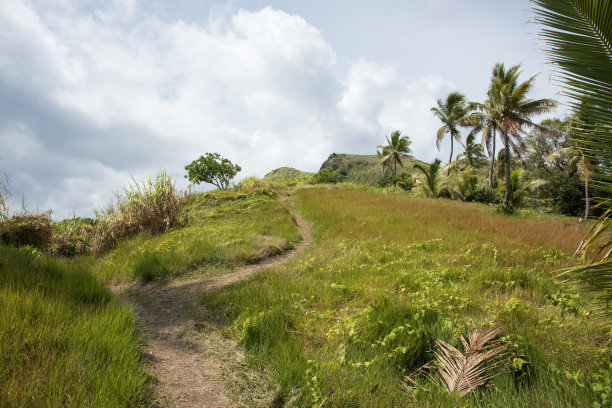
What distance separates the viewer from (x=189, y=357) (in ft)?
9.13

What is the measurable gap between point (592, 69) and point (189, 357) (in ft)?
13.9

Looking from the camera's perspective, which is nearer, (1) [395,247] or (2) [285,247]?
(1) [395,247]

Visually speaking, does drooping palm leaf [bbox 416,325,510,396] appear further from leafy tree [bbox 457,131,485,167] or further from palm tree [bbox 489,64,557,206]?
leafy tree [bbox 457,131,485,167]

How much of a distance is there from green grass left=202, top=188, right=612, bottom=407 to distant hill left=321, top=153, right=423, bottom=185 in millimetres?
87196

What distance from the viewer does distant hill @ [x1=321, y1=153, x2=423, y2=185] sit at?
95269mm

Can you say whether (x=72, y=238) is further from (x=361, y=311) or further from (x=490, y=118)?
(x=490, y=118)

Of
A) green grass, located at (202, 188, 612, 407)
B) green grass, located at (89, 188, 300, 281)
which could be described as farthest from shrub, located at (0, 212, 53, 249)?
green grass, located at (202, 188, 612, 407)

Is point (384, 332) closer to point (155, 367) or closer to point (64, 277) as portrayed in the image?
point (155, 367)

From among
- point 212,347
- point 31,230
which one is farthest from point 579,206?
point 31,230

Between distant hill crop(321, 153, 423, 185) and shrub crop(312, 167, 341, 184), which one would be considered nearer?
shrub crop(312, 167, 341, 184)

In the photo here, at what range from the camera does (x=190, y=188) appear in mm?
10539

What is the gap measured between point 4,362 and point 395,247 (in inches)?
265

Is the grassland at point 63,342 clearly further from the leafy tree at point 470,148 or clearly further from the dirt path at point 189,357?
the leafy tree at point 470,148

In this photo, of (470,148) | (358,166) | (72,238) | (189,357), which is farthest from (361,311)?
(358,166)
